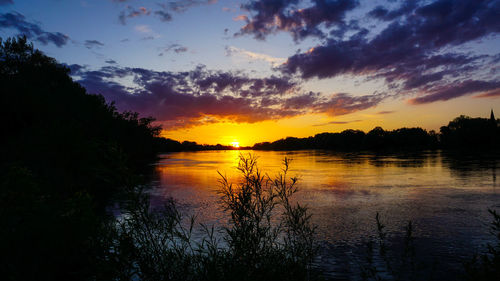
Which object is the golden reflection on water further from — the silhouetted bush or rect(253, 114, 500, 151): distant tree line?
rect(253, 114, 500, 151): distant tree line

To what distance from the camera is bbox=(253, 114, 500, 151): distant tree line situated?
112312 mm

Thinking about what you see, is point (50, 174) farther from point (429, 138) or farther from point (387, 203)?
point (429, 138)

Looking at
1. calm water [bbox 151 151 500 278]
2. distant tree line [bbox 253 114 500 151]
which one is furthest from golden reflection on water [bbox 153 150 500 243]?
distant tree line [bbox 253 114 500 151]

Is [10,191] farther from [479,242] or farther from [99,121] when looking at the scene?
[99,121]

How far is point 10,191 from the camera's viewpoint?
10094 mm

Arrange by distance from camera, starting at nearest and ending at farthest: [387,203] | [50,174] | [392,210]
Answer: [392,210]
[387,203]
[50,174]

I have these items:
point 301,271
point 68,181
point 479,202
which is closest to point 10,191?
point 301,271

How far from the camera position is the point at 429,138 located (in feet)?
489

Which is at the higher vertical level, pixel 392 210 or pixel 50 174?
pixel 50 174

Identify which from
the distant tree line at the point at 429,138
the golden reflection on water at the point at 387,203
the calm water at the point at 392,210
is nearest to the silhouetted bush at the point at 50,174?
the golden reflection on water at the point at 387,203

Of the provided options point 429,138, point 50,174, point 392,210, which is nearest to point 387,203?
point 392,210

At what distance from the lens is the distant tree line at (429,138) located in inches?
4422

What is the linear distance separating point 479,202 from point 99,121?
5343cm

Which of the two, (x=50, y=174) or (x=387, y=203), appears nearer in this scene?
(x=387, y=203)
